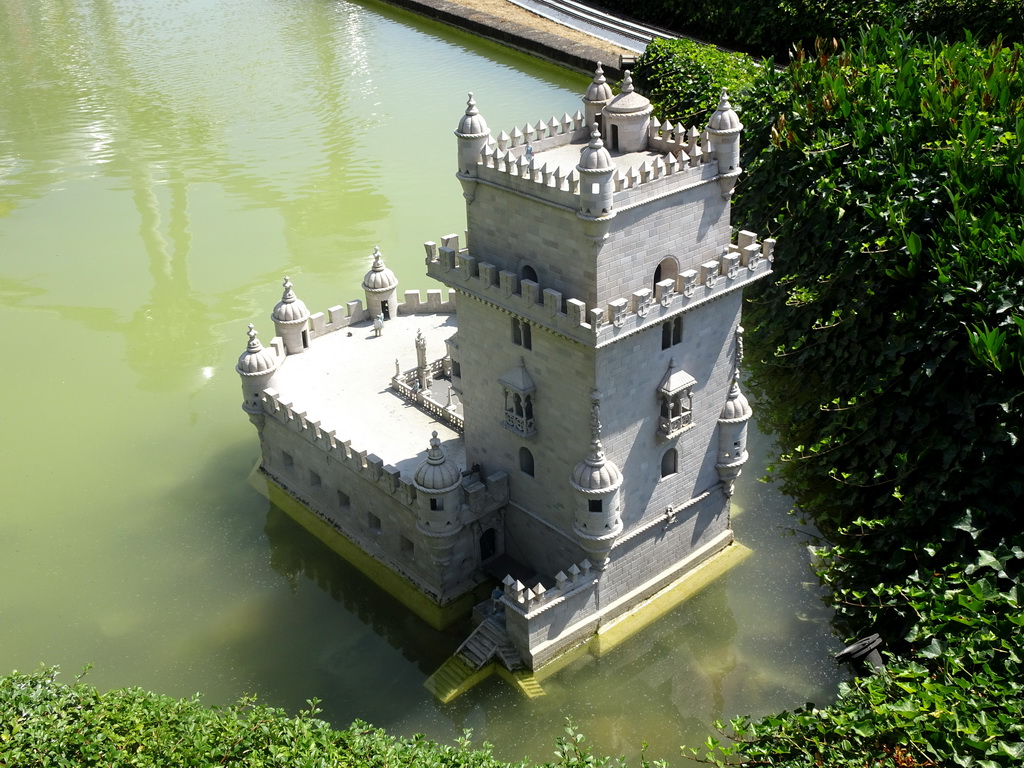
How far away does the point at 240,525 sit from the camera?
151 ft

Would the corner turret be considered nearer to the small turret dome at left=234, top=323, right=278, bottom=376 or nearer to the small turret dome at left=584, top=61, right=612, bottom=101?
the small turret dome at left=584, top=61, right=612, bottom=101

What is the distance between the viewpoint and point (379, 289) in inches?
1948

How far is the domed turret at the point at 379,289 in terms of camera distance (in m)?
49.4

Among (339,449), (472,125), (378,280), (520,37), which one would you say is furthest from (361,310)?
(520,37)

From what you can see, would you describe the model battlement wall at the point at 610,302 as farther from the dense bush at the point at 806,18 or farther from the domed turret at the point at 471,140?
the dense bush at the point at 806,18

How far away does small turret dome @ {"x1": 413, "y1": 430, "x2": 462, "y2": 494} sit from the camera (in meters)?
37.7

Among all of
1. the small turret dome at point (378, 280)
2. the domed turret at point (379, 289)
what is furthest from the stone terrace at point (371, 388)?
the small turret dome at point (378, 280)

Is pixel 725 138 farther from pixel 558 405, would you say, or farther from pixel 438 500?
pixel 438 500

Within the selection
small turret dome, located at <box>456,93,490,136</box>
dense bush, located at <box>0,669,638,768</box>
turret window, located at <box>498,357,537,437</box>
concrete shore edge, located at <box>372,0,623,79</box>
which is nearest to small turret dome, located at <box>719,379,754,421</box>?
turret window, located at <box>498,357,537,437</box>

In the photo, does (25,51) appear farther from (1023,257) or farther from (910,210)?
(1023,257)

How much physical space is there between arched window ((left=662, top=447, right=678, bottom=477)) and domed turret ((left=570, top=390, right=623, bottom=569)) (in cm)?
262

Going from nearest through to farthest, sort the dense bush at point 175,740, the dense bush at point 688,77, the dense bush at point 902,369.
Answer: the dense bush at point 175,740, the dense bush at point 902,369, the dense bush at point 688,77

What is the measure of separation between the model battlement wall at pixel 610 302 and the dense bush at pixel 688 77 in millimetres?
27883

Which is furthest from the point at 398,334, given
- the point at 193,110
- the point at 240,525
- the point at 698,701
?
the point at 193,110
